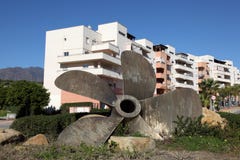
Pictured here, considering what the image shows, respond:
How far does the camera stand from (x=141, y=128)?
1045 cm

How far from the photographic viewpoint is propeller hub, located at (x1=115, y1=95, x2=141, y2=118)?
1042cm

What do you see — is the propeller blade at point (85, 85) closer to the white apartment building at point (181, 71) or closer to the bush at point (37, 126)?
the bush at point (37, 126)

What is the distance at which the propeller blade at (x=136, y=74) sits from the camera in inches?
431

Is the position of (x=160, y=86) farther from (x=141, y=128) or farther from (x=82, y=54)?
(x=141, y=128)

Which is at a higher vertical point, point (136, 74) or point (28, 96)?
point (136, 74)

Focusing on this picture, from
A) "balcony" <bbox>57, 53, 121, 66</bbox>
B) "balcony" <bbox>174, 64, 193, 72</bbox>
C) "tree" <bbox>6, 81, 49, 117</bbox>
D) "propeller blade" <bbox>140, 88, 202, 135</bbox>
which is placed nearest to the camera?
"propeller blade" <bbox>140, 88, 202, 135</bbox>

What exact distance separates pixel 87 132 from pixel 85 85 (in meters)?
1.88

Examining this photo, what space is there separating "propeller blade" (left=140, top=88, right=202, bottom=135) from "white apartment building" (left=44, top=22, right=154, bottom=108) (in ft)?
99.1

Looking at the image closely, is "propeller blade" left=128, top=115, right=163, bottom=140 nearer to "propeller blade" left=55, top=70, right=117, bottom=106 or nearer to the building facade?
"propeller blade" left=55, top=70, right=117, bottom=106

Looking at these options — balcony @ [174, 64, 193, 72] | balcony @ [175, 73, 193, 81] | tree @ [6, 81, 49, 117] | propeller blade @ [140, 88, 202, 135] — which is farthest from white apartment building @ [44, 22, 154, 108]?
propeller blade @ [140, 88, 202, 135]

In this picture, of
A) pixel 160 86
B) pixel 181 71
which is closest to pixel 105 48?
pixel 160 86

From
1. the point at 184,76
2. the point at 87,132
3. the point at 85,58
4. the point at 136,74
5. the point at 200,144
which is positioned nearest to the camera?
the point at 87,132

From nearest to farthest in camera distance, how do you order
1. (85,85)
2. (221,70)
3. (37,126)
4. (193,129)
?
(85,85) < (193,129) < (37,126) < (221,70)

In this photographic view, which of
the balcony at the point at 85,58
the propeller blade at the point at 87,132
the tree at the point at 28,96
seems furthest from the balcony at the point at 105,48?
the propeller blade at the point at 87,132
